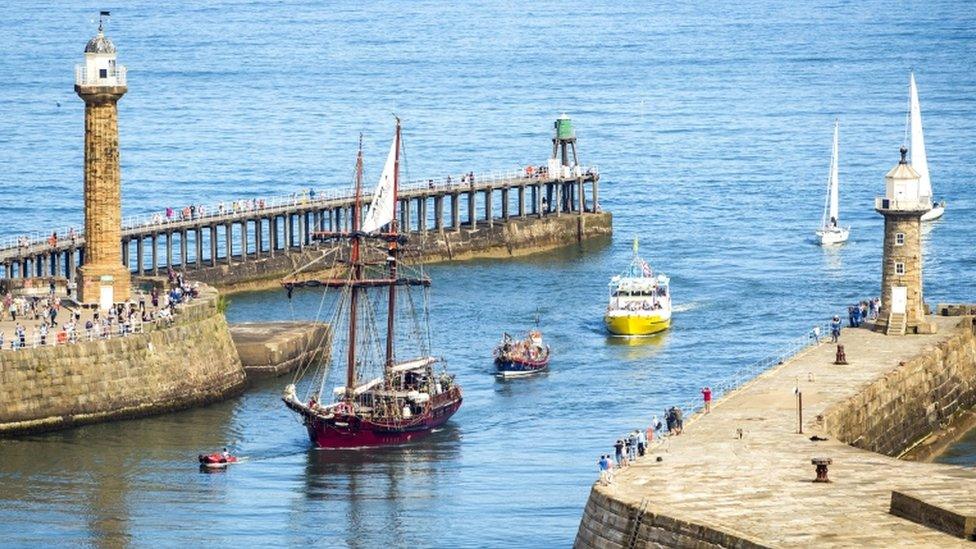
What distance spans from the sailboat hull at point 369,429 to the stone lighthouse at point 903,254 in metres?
15.9

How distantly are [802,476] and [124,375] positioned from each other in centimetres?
2903

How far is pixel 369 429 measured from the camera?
8381 centimetres

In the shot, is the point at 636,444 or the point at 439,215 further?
the point at 439,215

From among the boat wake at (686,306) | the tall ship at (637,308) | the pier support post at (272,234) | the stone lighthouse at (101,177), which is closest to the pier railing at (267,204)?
the pier support post at (272,234)

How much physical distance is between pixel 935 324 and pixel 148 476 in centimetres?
2825

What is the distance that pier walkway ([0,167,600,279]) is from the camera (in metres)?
108

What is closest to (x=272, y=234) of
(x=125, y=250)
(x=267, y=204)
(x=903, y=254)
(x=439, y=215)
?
(x=125, y=250)

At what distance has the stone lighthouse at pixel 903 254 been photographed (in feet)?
299

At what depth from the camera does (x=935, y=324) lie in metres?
92.9

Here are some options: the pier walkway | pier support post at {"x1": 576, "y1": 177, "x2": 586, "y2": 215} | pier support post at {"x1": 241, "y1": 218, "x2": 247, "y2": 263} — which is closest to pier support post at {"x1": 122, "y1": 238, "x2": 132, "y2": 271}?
the pier walkway

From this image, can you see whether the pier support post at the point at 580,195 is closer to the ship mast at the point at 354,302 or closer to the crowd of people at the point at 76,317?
the crowd of people at the point at 76,317

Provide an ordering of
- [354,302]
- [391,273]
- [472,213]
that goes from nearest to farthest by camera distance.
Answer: [354,302] → [391,273] → [472,213]

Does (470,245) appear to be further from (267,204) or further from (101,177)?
(101,177)

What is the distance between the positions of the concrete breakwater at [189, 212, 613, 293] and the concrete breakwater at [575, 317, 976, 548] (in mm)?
34804
